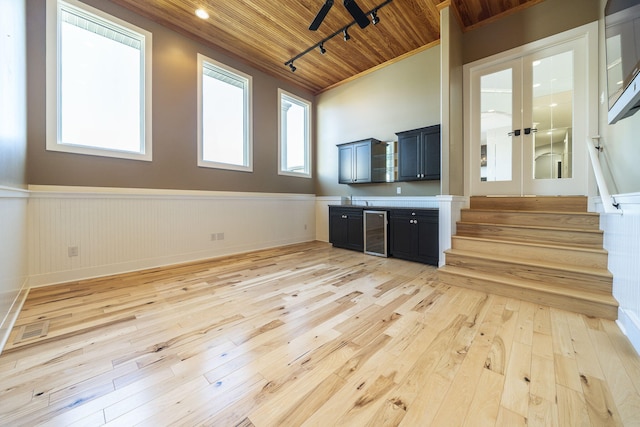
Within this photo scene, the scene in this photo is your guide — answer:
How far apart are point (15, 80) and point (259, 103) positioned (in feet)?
10.00

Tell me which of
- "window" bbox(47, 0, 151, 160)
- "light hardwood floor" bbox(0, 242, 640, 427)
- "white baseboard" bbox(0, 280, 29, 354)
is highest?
"window" bbox(47, 0, 151, 160)

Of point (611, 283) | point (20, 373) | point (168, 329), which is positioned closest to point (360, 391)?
point (168, 329)

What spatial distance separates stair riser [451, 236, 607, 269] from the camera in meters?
2.22

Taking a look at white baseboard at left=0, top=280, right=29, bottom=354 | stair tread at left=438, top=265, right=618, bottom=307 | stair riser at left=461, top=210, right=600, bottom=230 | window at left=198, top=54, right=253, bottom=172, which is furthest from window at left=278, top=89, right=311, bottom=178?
white baseboard at left=0, top=280, right=29, bottom=354

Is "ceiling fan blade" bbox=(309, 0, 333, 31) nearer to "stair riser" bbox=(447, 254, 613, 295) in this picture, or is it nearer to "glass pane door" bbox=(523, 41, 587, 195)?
"glass pane door" bbox=(523, 41, 587, 195)

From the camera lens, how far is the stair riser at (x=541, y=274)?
2.04m

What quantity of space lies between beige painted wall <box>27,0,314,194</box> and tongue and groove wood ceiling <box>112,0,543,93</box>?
10.1 inches

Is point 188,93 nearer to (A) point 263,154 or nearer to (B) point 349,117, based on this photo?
(A) point 263,154

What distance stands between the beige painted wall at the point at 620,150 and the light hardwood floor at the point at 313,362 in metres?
1.22

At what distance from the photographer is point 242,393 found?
1146 mm

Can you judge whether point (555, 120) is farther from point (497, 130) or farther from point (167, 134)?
point (167, 134)

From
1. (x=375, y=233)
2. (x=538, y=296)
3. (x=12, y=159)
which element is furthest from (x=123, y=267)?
(x=538, y=296)

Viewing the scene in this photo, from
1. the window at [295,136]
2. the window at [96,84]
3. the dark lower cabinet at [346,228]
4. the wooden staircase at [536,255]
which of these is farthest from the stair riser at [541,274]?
the window at [96,84]

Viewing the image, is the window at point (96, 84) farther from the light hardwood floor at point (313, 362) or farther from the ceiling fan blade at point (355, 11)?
the ceiling fan blade at point (355, 11)
